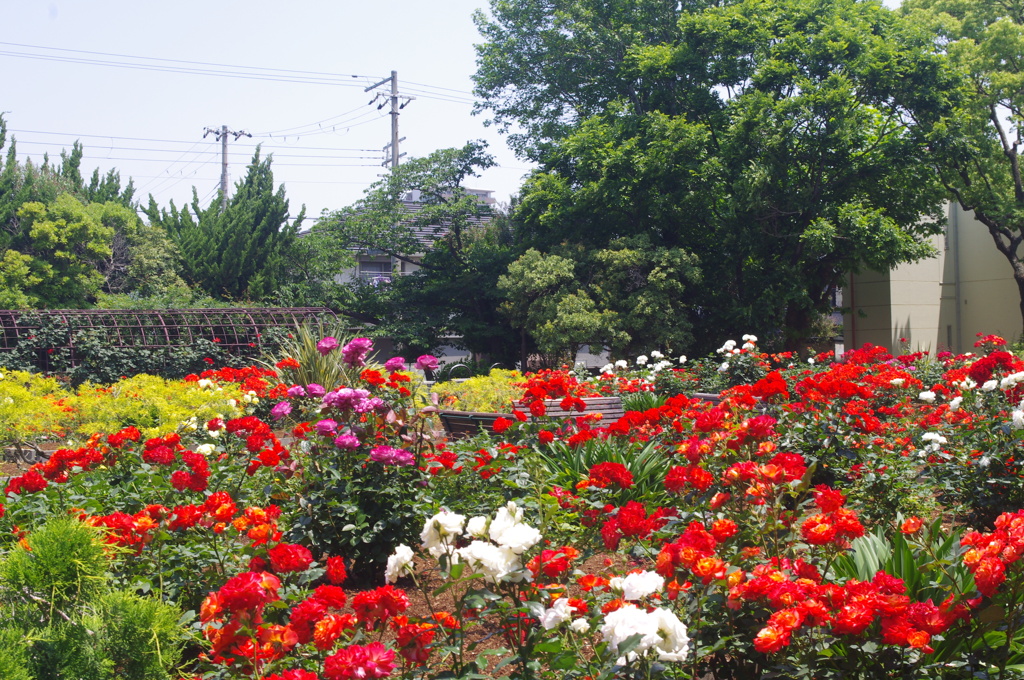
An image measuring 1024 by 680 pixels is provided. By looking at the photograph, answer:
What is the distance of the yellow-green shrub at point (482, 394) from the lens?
7270mm

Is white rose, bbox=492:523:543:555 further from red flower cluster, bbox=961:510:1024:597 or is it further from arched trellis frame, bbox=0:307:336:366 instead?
arched trellis frame, bbox=0:307:336:366

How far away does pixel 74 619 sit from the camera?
189 cm

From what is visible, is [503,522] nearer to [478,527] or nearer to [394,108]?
[478,527]

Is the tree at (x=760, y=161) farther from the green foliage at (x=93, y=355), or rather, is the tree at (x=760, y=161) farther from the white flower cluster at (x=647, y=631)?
the white flower cluster at (x=647, y=631)

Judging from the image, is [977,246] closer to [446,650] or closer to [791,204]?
[791,204]

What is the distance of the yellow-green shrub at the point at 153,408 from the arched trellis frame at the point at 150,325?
6751 millimetres

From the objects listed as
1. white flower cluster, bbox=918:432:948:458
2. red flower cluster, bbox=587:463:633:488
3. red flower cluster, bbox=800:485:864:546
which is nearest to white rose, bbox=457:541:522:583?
red flower cluster, bbox=800:485:864:546

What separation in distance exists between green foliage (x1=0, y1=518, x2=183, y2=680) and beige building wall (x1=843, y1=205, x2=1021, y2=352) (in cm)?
1993

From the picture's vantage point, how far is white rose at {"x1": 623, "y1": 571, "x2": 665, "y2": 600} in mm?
1643

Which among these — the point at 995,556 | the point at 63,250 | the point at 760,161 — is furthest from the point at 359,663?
the point at 63,250

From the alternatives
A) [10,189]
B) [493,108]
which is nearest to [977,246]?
[493,108]

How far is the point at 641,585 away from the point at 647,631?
0.15 meters

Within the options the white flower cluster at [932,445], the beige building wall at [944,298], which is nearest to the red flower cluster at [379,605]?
the white flower cluster at [932,445]

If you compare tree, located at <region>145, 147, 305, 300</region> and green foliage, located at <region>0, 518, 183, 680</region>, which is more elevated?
tree, located at <region>145, 147, 305, 300</region>
